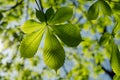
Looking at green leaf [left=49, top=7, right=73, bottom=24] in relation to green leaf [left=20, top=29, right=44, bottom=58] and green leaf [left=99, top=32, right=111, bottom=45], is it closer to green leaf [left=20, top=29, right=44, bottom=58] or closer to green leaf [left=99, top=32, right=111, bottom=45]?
green leaf [left=20, top=29, right=44, bottom=58]

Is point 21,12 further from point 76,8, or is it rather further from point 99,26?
point 99,26

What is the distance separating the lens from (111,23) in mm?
8141

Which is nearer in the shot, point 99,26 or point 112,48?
point 112,48

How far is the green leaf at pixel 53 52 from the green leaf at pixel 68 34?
1.2 inches

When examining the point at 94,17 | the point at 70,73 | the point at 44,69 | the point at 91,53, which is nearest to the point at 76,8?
the point at 91,53

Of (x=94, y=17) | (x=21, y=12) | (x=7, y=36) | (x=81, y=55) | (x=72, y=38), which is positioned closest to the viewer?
(x=72, y=38)

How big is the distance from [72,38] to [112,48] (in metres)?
0.24

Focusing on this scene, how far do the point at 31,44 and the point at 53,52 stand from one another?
11 centimetres

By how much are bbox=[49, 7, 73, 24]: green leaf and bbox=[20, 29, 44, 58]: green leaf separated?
0.07 m

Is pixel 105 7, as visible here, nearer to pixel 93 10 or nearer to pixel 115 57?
pixel 93 10

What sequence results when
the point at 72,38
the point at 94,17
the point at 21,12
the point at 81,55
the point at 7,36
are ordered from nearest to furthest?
the point at 72,38, the point at 94,17, the point at 7,36, the point at 21,12, the point at 81,55

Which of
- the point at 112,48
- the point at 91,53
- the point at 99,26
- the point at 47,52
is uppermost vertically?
the point at 47,52

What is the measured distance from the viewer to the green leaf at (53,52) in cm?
98

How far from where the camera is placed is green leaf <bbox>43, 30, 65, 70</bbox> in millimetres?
984
